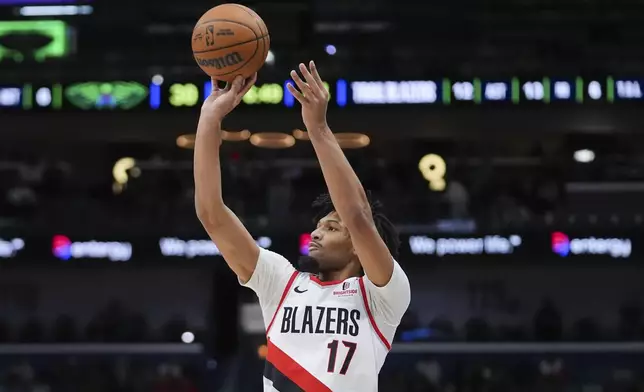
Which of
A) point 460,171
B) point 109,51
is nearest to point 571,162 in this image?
point 460,171

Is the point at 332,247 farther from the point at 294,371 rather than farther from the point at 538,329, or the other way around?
the point at 538,329

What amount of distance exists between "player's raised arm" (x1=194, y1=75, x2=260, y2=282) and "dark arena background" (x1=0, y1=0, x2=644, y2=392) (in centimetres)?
833

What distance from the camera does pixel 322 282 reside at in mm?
3953

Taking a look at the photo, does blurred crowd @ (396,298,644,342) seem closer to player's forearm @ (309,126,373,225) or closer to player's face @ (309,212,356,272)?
player's face @ (309,212,356,272)

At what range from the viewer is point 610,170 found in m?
13.6

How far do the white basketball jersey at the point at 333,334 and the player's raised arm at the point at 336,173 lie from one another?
224 millimetres

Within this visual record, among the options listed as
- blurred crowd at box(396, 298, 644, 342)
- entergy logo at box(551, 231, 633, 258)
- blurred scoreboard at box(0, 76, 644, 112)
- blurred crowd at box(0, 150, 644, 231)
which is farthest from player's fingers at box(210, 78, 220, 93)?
blurred crowd at box(396, 298, 644, 342)

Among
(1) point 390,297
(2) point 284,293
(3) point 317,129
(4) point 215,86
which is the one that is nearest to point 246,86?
(4) point 215,86

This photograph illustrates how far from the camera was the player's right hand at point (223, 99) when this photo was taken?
144 inches

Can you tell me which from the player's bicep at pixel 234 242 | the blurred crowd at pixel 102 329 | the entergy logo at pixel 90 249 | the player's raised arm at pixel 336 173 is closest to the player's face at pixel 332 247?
the player's bicep at pixel 234 242

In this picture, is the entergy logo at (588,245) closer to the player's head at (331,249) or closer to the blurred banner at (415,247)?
the blurred banner at (415,247)

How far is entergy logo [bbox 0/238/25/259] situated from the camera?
13086 mm

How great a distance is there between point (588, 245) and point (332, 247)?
9335 mm

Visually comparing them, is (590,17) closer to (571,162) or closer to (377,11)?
(571,162)
